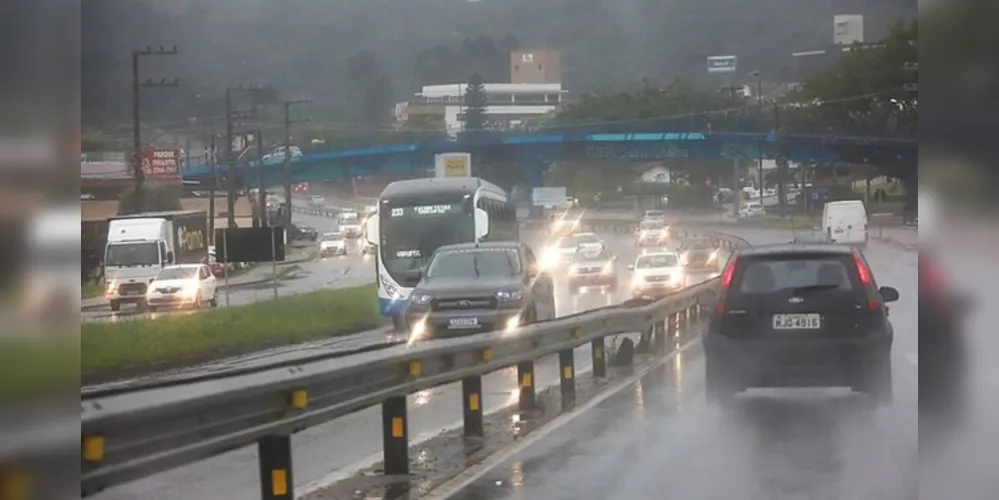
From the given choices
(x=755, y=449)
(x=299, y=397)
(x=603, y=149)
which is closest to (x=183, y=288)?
(x=299, y=397)

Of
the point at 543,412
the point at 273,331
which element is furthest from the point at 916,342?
the point at 543,412

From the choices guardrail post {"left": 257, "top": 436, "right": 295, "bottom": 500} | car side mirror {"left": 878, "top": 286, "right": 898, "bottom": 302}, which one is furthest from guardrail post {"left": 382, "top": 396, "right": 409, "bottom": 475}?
car side mirror {"left": 878, "top": 286, "right": 898, "bottom": 302}

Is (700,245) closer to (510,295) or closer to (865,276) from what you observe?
(865,276)

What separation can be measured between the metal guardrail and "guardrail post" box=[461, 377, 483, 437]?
0.03 m

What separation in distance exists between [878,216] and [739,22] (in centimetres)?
98

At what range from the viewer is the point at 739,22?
555 centimetres

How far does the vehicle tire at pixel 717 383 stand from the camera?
20.6ft

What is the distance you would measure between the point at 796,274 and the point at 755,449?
1187 mm

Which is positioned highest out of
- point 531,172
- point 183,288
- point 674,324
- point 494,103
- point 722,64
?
point 722,64

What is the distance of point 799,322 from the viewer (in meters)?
6.03

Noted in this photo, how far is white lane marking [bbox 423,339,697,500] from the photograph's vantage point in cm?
727

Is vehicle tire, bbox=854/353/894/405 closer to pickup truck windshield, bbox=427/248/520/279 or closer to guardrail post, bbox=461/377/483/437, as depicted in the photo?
pickup truck windshield, bbox=427/248/520/279

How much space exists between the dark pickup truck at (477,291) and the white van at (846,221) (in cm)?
136

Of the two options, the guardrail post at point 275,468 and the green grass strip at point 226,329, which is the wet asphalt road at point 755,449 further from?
the green grass strip at point 226,329
